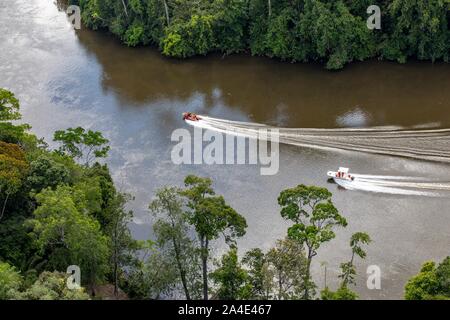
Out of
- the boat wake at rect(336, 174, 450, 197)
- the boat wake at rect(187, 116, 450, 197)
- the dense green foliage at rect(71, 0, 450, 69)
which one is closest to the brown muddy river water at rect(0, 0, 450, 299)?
the boat wake at rect(336, 174, 450, 197)

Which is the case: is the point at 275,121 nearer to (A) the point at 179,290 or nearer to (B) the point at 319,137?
(B) the point at 319,137

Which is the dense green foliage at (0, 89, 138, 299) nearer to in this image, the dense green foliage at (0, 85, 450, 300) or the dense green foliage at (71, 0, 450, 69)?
the dense green foliage at (0, 85, 450, 300)

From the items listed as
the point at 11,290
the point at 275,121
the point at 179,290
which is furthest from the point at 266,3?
the point at 11,290

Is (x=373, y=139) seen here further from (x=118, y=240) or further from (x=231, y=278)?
(x=118, y=240)

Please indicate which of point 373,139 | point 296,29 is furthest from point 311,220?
point 296,29

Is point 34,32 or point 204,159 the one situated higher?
point 34,32

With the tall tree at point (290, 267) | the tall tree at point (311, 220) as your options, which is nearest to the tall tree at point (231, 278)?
the tall tree at point (290, 267)
